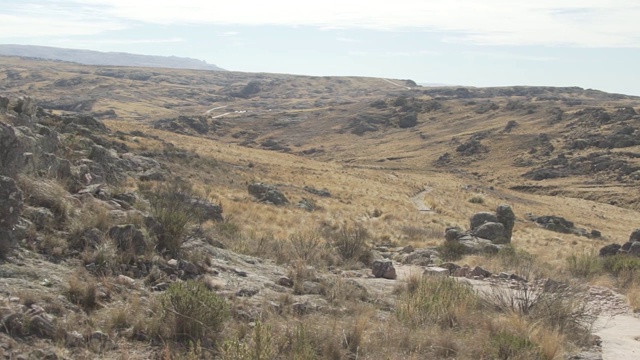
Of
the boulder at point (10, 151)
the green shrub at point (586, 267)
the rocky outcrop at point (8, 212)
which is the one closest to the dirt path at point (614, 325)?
the green shrub at point (586, 267)

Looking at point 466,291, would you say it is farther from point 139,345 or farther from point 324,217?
point 324,217

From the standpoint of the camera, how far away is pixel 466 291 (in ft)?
30.0

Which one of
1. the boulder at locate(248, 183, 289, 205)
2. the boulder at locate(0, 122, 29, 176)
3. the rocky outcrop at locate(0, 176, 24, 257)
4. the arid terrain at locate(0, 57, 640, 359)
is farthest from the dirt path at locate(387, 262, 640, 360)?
the boulder at locate(248, 183, 289, 205)

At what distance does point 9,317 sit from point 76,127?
28762 mm

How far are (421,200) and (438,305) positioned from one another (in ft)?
141

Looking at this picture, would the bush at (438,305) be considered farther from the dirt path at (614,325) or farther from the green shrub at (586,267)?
the green shrub at (586,267)

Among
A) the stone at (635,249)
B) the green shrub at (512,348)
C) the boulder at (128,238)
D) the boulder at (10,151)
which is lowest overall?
the stone at (635,249)

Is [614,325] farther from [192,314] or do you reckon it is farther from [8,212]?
[8,212]

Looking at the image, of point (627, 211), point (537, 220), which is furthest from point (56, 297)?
point (627, 211)

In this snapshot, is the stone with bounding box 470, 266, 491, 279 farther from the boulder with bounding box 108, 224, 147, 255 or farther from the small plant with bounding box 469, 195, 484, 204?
the small plant with bounding box 469, 195, 484, 204

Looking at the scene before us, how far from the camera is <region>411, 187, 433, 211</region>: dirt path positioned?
4366 cm

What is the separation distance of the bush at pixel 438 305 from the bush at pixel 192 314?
2847mm

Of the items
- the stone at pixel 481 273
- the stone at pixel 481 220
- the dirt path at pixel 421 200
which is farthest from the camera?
the dirt path at pixel 421 200

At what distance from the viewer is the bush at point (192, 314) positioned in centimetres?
642
